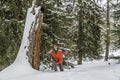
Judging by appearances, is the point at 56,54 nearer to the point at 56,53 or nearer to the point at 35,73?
the point at 56,53

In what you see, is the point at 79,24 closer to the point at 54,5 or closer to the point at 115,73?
the point at 54,5

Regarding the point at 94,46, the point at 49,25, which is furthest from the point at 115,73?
the point at 94,46

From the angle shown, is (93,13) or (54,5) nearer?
(54,5)

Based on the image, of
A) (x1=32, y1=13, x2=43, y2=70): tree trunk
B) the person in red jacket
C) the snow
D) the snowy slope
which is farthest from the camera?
the person in red jacket

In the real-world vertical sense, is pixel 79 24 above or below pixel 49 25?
below

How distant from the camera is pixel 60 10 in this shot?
57.3ft

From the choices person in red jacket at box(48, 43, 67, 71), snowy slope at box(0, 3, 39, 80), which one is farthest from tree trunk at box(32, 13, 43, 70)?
person in red jacket at box(48, 43, 67, 71)

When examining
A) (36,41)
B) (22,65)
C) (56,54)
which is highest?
(36,41)

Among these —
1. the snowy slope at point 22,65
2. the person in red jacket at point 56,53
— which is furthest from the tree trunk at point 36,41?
the person in red jacket at point 56,53

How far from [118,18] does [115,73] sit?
26.0ft

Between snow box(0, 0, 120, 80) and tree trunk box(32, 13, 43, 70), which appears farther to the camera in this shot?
tree trunk box(32, 13, 43, 70)

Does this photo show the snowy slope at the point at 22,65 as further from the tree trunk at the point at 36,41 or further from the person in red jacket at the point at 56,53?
the person in red jacket at the point at 56,53

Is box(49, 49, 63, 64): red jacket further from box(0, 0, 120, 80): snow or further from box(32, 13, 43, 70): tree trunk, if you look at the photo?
box(0, 0, 120, 80): snow

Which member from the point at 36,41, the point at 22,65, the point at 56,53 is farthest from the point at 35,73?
the point at 56,53
